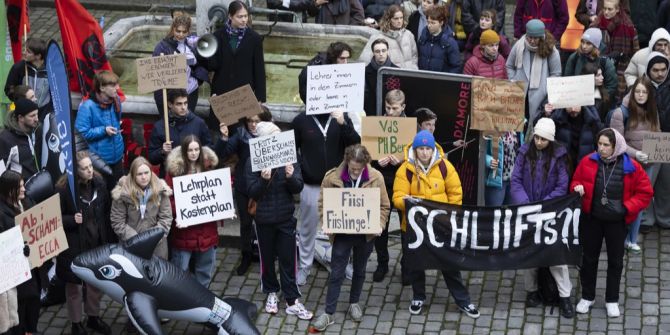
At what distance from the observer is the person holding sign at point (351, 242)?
13.8m

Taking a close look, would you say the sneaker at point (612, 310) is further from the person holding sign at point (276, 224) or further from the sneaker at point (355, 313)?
the person holding sign at point (276, 224)

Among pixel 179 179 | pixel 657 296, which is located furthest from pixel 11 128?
pixel 657 296

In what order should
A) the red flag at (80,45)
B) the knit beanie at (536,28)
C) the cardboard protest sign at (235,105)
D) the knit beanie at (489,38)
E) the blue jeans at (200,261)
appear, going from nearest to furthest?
1. the blue jeans at (200,261)
2. the cardboard protest sign at (235,105)
3. the knit beanie at (536,28)
4. the knit beanie at (489,38)
5. the red flag at (80,45)

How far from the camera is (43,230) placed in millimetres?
12898

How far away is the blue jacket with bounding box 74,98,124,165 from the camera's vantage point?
15016mm

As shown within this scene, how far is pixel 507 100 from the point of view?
48.8 feet

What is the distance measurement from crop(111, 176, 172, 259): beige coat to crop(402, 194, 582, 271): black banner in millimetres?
2166

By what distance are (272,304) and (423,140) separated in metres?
2.11

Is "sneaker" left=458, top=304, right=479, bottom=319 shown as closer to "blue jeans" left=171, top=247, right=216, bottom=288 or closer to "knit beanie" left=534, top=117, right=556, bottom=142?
"knit beanie" left=534, top=117, right=556, bottom=142

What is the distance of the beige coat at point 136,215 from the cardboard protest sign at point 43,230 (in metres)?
0.60

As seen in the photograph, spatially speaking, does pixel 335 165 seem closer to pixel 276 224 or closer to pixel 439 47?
pixel 276 224

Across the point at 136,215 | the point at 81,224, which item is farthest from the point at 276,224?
the point at 81,224

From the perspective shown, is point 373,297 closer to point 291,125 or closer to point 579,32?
point 291,125

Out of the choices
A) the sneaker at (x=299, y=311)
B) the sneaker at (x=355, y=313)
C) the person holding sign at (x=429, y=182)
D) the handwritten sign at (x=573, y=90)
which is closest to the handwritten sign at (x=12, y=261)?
the sneaker at (x=299, y=311)
